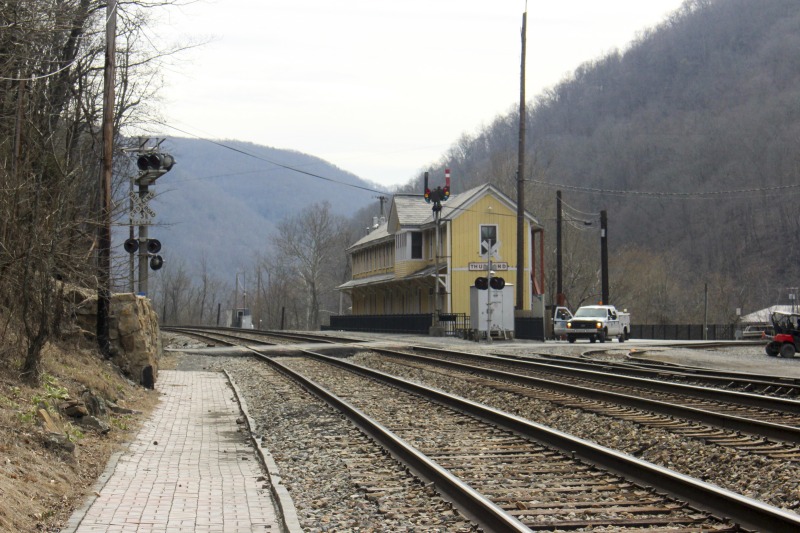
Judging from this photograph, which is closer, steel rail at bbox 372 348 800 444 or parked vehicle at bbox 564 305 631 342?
steel rail at bbox 372 348 800 444

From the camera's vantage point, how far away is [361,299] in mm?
80062

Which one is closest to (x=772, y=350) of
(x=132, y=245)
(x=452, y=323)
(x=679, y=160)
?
(x=452, y=323)

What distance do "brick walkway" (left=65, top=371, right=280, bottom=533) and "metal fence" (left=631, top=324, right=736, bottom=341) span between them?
5196cm

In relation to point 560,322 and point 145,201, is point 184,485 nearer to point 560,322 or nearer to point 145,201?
point 145,201

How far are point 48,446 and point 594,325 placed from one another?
115ft

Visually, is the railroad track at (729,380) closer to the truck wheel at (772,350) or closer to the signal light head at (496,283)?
the truck wheel at (772,350)

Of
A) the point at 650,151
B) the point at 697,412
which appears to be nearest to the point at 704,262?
the point at 650,151

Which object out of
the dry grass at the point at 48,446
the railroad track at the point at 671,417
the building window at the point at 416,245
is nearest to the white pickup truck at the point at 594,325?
the building window at the point at 416,245

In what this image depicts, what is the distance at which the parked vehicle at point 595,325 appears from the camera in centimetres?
4244

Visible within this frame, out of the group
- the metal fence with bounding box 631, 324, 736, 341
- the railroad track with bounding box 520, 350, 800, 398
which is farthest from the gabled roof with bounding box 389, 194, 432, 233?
the railroad track with bounding box 520, 350, 800, 398

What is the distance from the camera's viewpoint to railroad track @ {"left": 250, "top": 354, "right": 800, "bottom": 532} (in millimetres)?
6992

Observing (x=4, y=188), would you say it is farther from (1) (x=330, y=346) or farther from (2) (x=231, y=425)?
(1) (x=330, y=346)

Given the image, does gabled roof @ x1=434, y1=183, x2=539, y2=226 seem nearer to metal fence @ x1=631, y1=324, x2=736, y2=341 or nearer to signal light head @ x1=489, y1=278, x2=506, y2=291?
metal fence @ x1=631, y1=324, x2=736, y2=341

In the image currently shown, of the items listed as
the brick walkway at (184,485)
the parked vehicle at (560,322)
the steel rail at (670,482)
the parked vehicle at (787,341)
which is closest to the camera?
the steel rail at (670,482)
